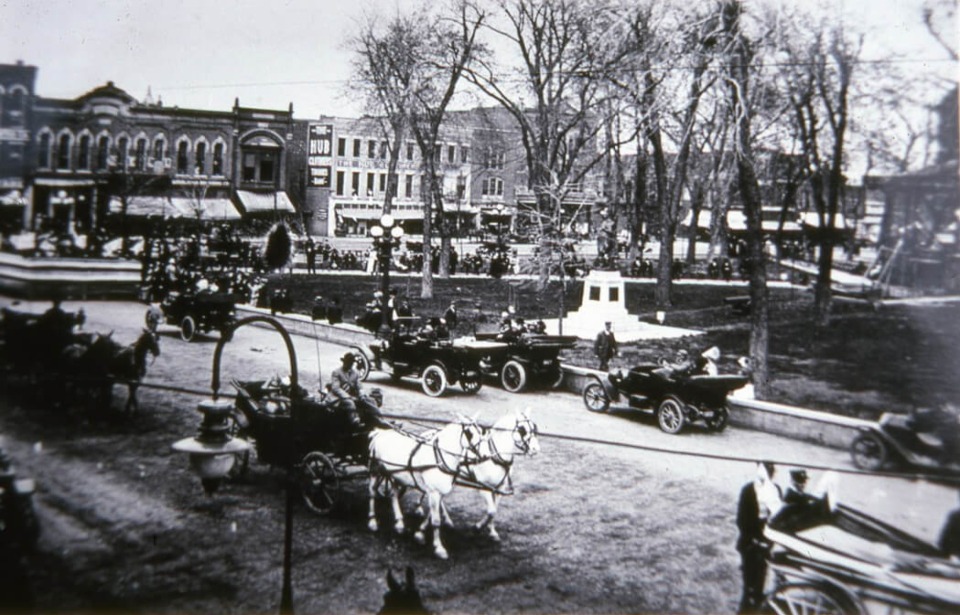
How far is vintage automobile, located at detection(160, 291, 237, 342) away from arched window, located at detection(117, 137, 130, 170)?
1.06 meters

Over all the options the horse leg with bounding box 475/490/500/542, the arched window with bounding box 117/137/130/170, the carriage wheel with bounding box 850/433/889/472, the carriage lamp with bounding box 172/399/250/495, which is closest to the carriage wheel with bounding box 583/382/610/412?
the horse leg with bounding box 475/490/500/542

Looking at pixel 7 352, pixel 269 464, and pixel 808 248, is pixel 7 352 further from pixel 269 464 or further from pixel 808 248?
pixel 808 248

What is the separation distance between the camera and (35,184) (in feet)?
18.9

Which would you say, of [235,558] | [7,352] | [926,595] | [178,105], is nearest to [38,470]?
[7,352]

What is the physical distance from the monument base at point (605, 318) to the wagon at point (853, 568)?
316 centimetres

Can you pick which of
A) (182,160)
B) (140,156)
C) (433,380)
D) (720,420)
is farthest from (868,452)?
(140,156)

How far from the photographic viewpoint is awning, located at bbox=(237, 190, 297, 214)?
5840mm

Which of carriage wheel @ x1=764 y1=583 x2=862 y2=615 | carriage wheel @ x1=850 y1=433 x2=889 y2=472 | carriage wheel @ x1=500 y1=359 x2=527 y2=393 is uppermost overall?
carriage wheel @ x1=500 y1=359 x2=527 y2=393

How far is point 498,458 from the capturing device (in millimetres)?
6113

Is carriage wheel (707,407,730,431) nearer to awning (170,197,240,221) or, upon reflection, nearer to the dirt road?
the dirt road

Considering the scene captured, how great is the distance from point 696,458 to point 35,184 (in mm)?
5511

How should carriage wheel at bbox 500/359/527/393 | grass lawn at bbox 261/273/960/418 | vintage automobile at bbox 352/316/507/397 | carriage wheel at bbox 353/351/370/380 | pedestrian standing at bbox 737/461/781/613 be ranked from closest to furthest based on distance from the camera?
1. pedestrian standing at bbox 737/461/781/613
2. grass lawn at bbox 261/273/960/418
3. carriage wheel at bbox 353/351/370/380
4. vintage automobile at bbox 352/316/507/397
5. carriage wheel at bbox 500/359/527/393

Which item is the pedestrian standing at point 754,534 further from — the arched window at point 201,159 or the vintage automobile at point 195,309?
the arched window at point 201,159

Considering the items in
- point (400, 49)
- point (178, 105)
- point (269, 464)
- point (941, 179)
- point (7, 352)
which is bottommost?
point (269, 464)
